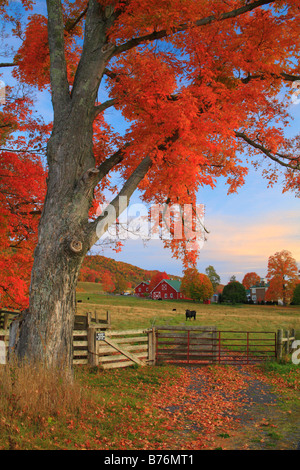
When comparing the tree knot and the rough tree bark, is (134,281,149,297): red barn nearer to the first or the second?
the rough tree bark

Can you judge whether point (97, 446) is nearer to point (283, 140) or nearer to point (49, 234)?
point (49, 234)

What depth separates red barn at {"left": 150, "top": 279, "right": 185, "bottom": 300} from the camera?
324 feet

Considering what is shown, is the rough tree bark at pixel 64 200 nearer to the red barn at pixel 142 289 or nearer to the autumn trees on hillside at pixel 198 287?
the autumn trees on hillside at pixel 198 287

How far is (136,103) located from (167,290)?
92.4 meters

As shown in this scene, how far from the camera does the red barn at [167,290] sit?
98625mm

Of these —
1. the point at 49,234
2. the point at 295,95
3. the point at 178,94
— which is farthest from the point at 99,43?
the point at 295,95

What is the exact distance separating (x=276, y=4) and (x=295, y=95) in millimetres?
2991

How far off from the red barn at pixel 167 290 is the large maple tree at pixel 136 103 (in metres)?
86.9

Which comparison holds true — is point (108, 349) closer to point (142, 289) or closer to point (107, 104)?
point (107, 104)

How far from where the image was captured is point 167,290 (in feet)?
332

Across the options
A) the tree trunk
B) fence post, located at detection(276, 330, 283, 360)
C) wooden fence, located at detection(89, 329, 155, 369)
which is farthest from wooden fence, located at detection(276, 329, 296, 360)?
the tree trunk

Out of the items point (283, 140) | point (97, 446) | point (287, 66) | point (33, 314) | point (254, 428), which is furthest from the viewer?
point (283, 140)

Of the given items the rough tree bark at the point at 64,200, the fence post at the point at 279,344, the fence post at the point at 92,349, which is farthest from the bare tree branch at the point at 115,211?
the fence post at the point at 279,344

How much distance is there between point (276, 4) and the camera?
38.6 ft
